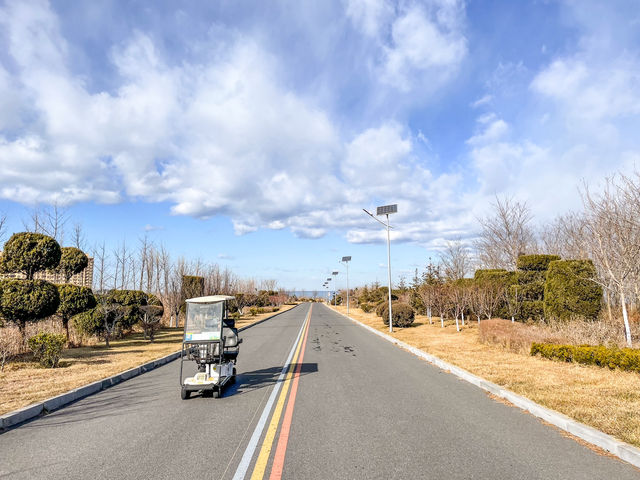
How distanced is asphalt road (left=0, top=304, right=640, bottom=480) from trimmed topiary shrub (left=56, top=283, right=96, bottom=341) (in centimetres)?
786

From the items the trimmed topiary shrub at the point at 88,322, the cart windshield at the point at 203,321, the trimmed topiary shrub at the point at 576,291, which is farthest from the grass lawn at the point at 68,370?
the trimmed topiary shrub at the point at 576,291

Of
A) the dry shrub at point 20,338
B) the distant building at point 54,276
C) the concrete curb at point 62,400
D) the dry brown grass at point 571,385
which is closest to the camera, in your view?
the dry brown grass at point 571,385

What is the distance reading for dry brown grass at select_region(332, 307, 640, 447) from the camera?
220 inches

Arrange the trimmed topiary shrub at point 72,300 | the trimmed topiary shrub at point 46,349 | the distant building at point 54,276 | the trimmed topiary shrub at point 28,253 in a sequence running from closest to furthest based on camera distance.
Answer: the trimmed topiary shrub at point 46,349, the trimmed topiary shrub at point 28,253, the trimmed topiary shrub at point 72,300, the distant building at point 54,276

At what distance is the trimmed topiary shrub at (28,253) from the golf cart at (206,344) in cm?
886

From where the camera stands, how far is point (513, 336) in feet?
44.8

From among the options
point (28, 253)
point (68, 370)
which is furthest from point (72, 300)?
point (68, 370)

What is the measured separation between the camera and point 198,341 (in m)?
7.68

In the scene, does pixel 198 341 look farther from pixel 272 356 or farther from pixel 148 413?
pixel 272 356

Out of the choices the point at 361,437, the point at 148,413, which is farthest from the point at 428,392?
the point at 148,413

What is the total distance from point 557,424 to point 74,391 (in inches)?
348

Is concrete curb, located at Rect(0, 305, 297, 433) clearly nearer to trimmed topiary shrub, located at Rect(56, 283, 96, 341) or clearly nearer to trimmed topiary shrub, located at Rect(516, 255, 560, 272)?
trimmed topiary shrub, located at Rect(56, 283, 96, 341)

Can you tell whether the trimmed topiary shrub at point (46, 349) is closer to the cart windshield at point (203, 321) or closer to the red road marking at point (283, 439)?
the cart windshield at point (203, 321)

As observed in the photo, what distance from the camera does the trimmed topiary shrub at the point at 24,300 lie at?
39.4 ft
